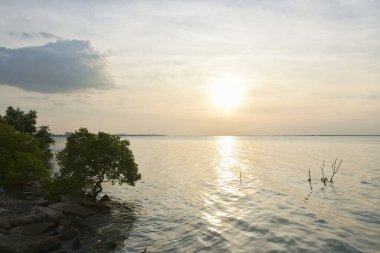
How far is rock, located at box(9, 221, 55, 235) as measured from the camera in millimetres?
32281

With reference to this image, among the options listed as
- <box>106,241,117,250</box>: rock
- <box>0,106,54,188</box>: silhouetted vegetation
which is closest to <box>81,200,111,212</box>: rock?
<box>0,106,54,188</box>: silhouetted vegetation

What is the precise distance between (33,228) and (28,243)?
4.48m

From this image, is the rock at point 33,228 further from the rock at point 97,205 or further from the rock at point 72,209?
the rock at point 97,205

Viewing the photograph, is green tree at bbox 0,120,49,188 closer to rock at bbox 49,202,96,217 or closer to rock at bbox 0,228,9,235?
rock at bbox 49,202,96,217

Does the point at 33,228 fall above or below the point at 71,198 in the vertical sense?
below

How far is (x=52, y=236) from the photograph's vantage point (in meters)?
32.4

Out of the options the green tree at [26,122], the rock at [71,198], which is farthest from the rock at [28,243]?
the green tree at [26,122]

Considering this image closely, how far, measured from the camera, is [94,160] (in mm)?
48281

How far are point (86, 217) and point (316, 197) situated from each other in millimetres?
37319

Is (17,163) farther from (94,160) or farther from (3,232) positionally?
(3,232)

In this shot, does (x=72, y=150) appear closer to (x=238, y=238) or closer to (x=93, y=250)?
(x=93, y=250)

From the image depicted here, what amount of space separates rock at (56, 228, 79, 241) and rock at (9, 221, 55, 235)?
185cm

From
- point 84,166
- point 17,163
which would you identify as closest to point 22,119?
point 17,163

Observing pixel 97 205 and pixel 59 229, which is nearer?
pixel 59 229
